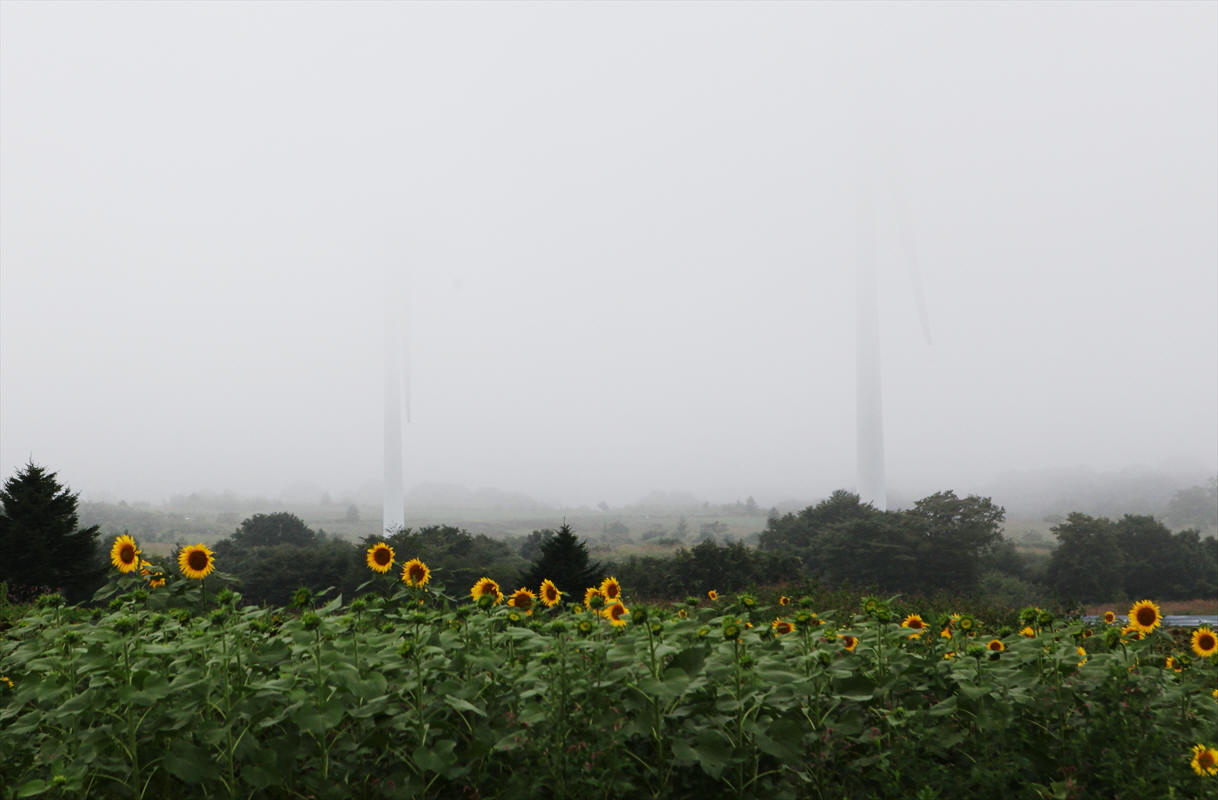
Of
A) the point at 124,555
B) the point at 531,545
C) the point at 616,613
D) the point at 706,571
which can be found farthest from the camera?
the point at 531,545

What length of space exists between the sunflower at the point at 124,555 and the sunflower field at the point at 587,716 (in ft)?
3.68

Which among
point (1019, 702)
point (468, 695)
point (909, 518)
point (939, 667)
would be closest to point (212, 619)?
Answer: point (468, 695)

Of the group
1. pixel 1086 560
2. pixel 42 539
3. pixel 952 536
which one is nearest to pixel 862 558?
pixel 952 536

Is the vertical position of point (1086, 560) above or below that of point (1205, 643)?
below

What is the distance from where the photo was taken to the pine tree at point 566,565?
16828 mm

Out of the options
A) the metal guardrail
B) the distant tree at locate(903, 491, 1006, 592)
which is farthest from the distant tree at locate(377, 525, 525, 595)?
the metal guardrail

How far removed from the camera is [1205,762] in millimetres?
3789

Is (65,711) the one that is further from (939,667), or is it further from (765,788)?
(939,667)

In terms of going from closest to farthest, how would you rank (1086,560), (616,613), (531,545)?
1. (616,613)
2. (1086,560)
3. (531,545)

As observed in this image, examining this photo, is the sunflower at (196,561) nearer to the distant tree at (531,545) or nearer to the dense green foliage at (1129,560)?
the distant tree at (531,545)

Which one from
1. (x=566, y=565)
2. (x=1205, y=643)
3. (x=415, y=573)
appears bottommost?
(x=566, y=565)

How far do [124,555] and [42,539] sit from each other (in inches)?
590

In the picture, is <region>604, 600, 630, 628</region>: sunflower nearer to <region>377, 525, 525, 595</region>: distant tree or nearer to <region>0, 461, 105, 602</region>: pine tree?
<region>0, 461, 105, 602</region>: pine tree

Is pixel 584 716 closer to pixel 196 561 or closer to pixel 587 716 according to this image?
pixel 587 716
